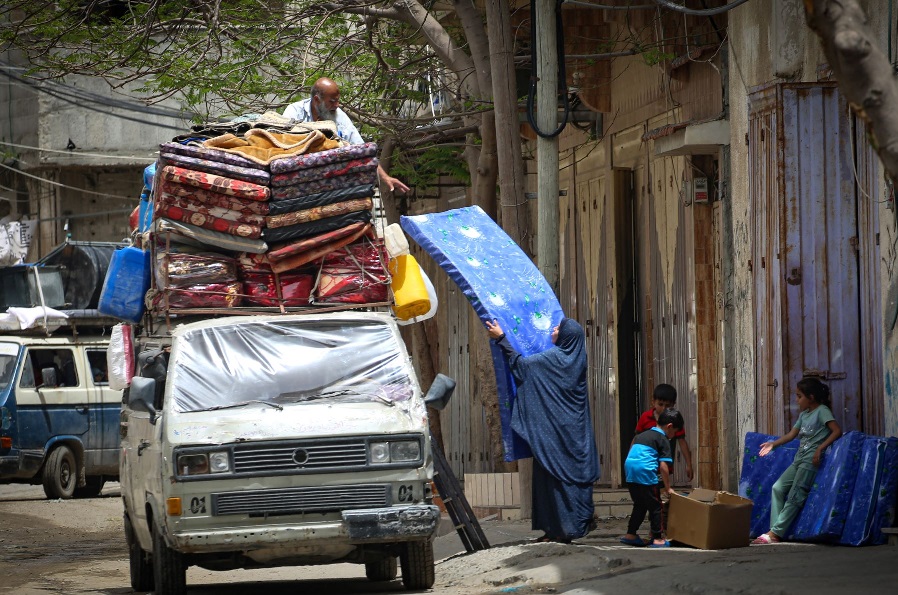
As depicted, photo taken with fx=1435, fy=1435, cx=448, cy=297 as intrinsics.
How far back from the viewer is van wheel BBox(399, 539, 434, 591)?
377 inches

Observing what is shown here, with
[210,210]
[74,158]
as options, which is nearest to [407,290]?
[210,210]

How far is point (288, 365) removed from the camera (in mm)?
9664

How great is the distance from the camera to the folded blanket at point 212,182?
33.6ft

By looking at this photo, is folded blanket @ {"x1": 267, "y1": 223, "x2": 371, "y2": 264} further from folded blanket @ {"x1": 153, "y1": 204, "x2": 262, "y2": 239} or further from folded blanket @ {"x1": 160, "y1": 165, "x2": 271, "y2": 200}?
folded blanket @ {"x1": 160, "y1": 165, "x2": 271, "y2": 200}

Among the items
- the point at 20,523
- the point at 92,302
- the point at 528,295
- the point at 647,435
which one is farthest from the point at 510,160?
the point at 92,302

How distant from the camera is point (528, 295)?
1138cm

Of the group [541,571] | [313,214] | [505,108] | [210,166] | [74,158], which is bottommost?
[541,571]

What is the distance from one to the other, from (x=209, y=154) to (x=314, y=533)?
3.04 m

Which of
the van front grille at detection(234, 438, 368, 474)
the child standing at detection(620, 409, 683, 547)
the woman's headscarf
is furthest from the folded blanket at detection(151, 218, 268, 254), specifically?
the child standing at detection(620, 409, 683, 547)

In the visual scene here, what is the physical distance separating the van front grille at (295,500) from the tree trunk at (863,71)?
183 inches

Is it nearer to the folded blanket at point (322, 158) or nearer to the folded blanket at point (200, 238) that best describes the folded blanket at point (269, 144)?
the folded blanket at point (322, 158)

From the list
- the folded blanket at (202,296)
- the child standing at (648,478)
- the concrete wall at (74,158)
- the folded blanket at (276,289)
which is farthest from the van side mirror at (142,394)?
the concrete wall at (74,158)

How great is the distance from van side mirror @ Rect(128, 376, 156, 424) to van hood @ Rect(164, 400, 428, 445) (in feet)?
0.73

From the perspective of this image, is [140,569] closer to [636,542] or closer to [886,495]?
[636,542]
